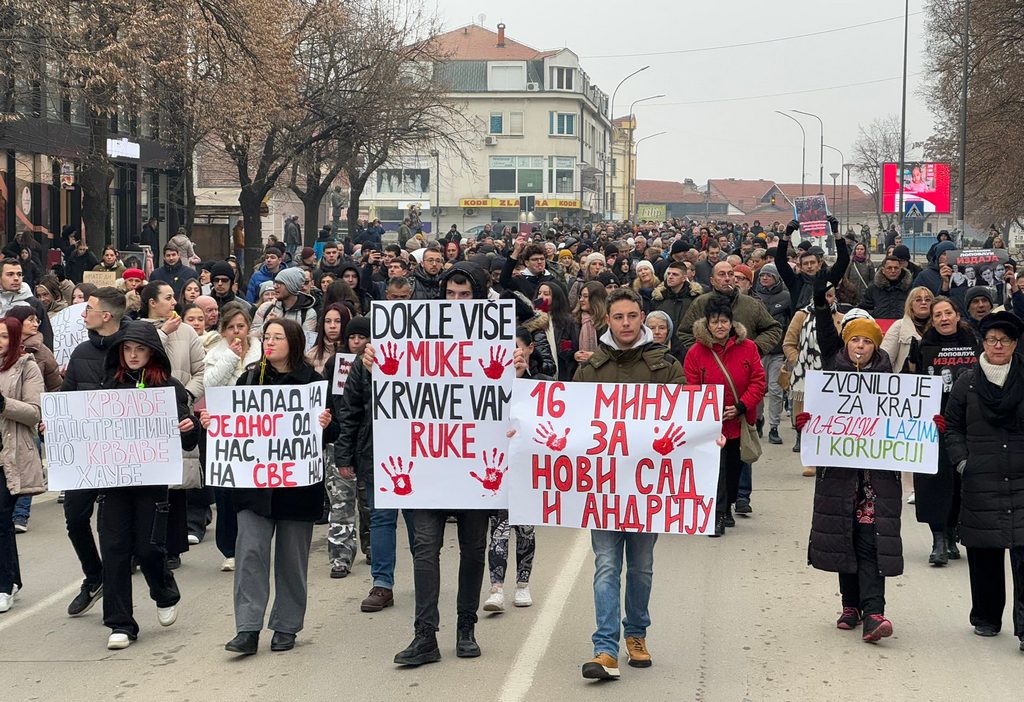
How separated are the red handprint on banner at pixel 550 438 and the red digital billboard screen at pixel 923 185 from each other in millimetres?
48917

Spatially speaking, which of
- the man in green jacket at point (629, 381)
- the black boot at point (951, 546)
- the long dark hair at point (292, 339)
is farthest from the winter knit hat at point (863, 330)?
the long dark hair at point (292, 339)

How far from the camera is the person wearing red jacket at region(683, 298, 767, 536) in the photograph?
1038 centimetres

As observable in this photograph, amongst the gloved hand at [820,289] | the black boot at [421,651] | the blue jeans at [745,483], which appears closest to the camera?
the black boot at [421,651]

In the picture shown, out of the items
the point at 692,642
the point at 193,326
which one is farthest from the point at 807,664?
the point at 193,326

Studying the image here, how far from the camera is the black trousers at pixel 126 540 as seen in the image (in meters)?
7.57

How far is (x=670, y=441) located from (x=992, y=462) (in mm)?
1857

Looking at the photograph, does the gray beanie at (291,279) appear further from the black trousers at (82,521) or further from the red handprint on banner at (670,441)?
the red handprint on banner at (670,441)

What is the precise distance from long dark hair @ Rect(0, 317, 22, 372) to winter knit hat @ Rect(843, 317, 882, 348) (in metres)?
4.92

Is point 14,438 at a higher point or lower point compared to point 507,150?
lower

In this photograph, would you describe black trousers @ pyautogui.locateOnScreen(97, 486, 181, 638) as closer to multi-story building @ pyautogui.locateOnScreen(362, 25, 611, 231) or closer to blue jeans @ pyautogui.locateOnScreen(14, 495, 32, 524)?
blue jeans @ pyautogui.locateOnScreen(14, 495, 32, 524)

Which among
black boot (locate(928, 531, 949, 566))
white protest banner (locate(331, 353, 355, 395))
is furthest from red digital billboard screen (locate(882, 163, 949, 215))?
white protest banner (locate(331, 353, 355, 395))

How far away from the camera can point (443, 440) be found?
740 centimetres

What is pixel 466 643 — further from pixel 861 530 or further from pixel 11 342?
pixel 11 342

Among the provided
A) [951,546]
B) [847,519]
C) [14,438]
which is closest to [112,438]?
[14,438]
